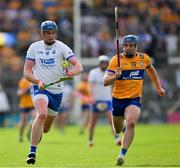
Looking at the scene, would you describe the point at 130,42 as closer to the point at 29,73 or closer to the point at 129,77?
the point at 129,77

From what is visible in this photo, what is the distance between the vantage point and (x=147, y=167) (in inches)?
559

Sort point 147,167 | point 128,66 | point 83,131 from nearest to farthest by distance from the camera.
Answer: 1. point 147,167
2. point 128,66
3. point 83,131

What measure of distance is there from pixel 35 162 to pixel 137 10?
22.4 metres

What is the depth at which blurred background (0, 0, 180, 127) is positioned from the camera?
36.5 metres

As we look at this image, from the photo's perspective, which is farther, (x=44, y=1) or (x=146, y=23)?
(x=44, y=1)

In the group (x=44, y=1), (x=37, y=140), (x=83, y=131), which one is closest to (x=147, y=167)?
(x=37, y=140)

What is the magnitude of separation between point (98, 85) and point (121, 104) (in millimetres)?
7884

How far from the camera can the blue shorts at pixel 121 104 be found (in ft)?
51.0

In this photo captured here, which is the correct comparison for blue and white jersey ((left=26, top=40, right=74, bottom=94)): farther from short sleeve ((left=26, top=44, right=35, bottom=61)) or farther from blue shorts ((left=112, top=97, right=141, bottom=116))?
blue shorts ((left=112, top=97, right=141, bottom=116))

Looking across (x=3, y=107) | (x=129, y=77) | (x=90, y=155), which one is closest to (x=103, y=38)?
(x=3, y=107)

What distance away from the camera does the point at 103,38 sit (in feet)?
121

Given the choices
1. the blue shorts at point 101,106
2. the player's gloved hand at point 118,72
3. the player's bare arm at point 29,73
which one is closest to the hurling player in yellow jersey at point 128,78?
the player's gloved hand at point 118,72

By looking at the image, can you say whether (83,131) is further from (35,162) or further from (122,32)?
(35,162)

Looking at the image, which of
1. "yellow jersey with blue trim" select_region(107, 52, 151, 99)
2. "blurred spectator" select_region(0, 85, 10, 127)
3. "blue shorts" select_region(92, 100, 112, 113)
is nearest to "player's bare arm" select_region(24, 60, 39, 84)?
"yellow jersey with blue trim" select_region(107, 52, 151, 99)
